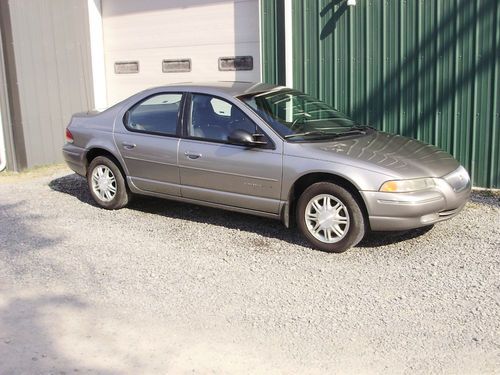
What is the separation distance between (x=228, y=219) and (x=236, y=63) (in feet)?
11.6

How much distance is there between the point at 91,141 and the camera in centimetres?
722

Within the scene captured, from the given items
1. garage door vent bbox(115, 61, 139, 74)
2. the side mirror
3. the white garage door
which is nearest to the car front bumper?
the side mirror

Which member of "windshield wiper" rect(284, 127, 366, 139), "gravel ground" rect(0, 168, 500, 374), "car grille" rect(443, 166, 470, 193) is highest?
"windshield wiper" rect(284, 127, 366, 139)

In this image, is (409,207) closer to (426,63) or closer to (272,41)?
(426,63)

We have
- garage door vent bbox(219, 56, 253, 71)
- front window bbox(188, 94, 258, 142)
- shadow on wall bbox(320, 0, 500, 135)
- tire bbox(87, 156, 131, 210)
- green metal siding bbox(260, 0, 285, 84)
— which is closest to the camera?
front window bbox(188, 94, 258, 142)

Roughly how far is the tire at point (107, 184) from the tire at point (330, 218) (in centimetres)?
235

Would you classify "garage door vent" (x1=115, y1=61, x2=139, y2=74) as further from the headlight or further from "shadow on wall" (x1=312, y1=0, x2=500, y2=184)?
the headlight

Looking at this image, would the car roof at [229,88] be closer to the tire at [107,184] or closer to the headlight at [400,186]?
the tire at [107,184]

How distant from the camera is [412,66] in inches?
317

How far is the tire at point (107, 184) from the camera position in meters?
7.11

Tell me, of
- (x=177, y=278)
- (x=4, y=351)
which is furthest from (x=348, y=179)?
(x=4, y=351)

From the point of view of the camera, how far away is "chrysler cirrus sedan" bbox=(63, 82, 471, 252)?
18.0ft

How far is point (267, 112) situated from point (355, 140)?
0.92 meters

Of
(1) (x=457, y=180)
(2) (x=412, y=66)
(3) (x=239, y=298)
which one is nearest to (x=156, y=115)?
(3) (x=239, y=298)
